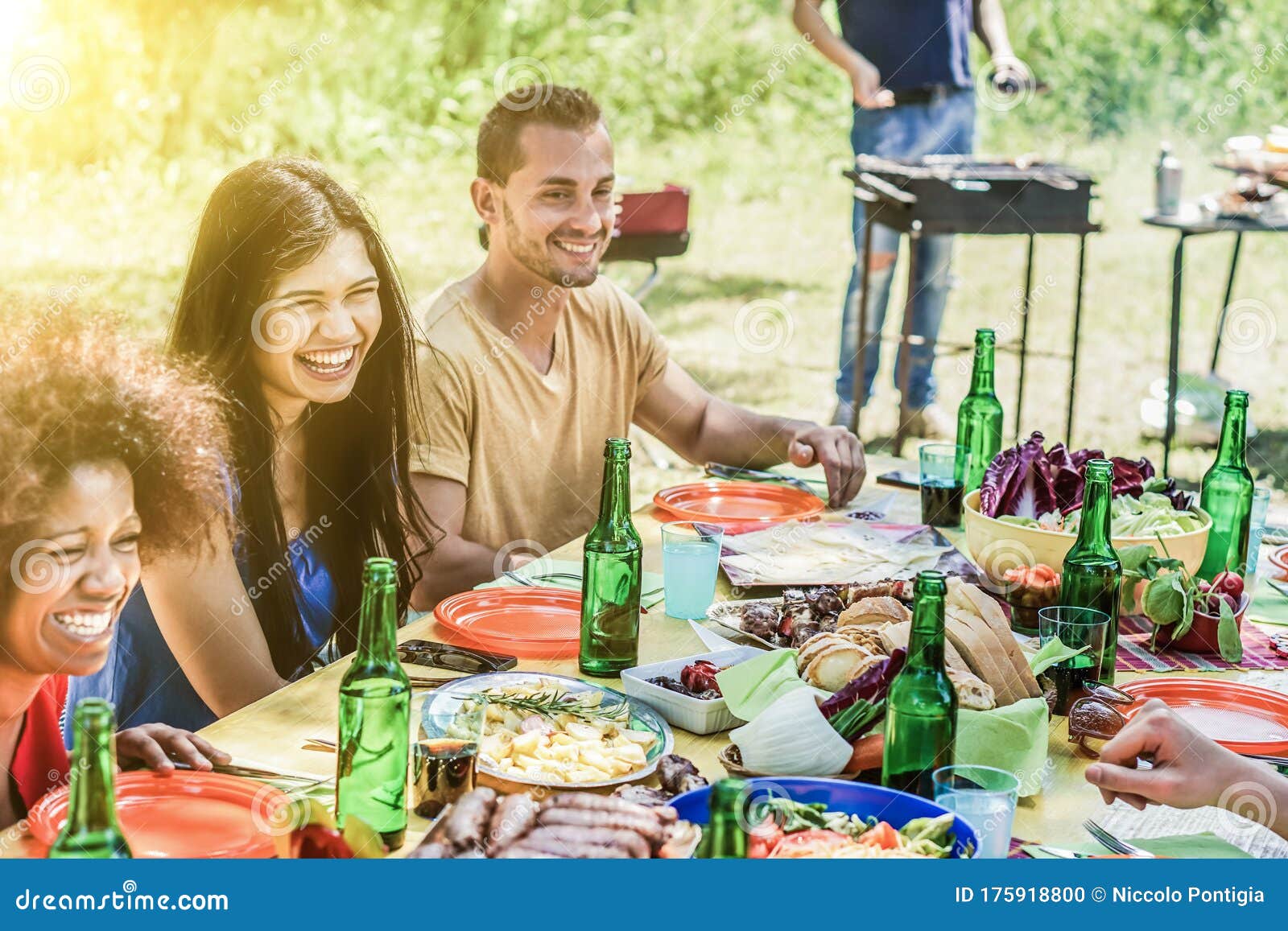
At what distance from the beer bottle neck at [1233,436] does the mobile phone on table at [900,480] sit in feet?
2.67

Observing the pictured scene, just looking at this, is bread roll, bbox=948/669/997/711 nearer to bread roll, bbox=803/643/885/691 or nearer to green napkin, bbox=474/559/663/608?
bread roll, bbox=803/643/885/691

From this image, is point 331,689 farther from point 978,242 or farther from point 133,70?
point 978,242

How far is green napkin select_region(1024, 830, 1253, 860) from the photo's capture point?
140 centimetres

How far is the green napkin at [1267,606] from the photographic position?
222 cm

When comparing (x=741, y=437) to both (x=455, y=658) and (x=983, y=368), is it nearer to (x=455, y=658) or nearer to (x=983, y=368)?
(x=983, y=368)

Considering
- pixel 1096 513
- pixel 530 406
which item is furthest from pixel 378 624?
pixel 530 406

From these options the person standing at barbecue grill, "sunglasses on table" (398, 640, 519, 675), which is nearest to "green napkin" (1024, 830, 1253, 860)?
"sunglasses on table" (398, 640, 519, 675)

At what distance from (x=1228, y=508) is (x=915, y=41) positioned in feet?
12.6

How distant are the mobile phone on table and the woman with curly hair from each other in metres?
1.59

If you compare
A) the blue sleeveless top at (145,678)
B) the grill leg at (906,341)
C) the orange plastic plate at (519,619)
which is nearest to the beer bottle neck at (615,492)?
the orange plastic plate at (519,619)

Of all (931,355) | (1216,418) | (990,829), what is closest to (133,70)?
(931,355)

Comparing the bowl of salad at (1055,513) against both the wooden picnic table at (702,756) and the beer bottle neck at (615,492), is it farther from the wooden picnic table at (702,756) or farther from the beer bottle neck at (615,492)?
the beer bottle neck at (615,492)

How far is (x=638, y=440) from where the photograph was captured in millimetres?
5973

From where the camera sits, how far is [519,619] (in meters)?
2.10
